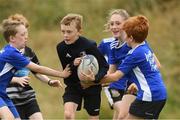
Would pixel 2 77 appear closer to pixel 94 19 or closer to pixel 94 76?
pixel 94 76

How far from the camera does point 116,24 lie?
10.2 meters

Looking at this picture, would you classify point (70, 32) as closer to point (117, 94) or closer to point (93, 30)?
point (117, 94)

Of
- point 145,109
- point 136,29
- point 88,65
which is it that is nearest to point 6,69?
point 88,65

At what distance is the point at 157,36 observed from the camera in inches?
690

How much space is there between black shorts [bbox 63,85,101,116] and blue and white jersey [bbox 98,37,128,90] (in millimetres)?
610

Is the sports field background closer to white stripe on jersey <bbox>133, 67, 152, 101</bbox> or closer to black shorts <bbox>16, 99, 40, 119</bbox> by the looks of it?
black shorts <bbox>16, 99, 40, 119</bbox>

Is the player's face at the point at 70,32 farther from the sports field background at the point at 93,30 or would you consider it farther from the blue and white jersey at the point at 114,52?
the sports field background at the point at 93,30

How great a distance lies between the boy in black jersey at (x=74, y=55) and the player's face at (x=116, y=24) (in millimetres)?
644

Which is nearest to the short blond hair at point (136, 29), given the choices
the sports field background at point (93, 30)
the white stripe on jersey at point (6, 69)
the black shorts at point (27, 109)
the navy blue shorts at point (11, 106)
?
the white stripe on jersey at point (6, 69)

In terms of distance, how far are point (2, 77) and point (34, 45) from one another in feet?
31.8

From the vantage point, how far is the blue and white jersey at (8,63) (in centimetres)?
934

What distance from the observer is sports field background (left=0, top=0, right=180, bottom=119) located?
51.6 ft

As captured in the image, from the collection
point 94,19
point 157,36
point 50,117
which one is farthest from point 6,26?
point 94,19

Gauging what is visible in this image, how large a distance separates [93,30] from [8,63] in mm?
9024
